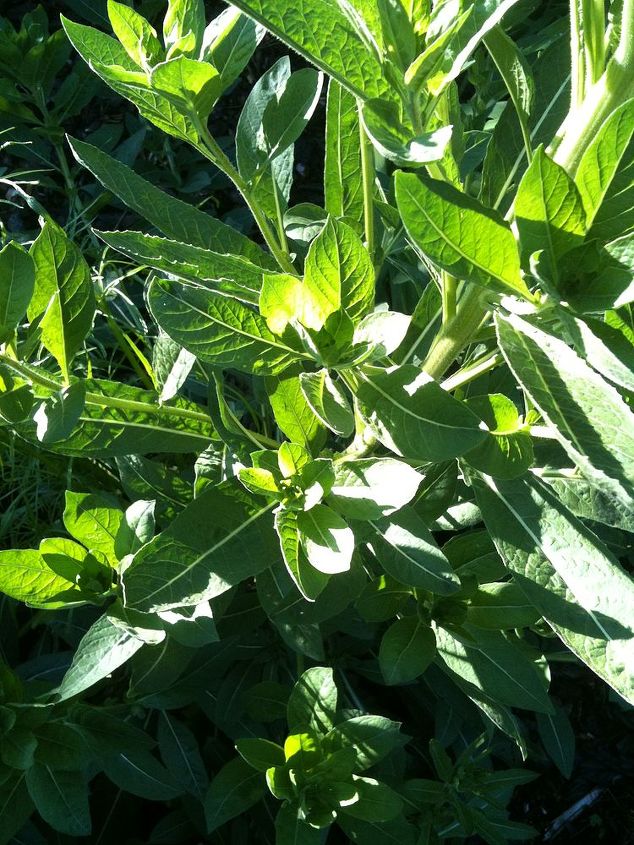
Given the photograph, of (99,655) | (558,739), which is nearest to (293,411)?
(99,655)

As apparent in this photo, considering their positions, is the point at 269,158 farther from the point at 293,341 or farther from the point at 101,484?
the point at 101,484

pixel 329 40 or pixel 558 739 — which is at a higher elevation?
pixel 329 40

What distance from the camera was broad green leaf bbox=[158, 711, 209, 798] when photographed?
1579 millimetres

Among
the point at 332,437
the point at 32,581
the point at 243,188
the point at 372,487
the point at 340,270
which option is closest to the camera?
the point at 340,270

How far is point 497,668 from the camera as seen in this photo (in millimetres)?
1388

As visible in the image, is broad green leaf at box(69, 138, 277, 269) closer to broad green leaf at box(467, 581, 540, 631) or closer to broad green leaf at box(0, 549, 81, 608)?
broad green leaf at box(0, 549, 81, 608)

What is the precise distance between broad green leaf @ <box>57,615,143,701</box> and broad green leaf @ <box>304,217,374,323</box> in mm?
530

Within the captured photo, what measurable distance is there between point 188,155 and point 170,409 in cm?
120

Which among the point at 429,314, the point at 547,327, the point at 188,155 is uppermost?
the point at 547,327

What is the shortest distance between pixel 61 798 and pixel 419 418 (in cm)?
85

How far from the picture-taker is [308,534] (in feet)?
3.54

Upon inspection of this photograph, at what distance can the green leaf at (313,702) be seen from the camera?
53.8 inches

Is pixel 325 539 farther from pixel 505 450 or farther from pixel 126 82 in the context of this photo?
pixel 126 82

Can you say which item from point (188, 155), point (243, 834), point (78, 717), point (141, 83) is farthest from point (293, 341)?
point (188, 155)
